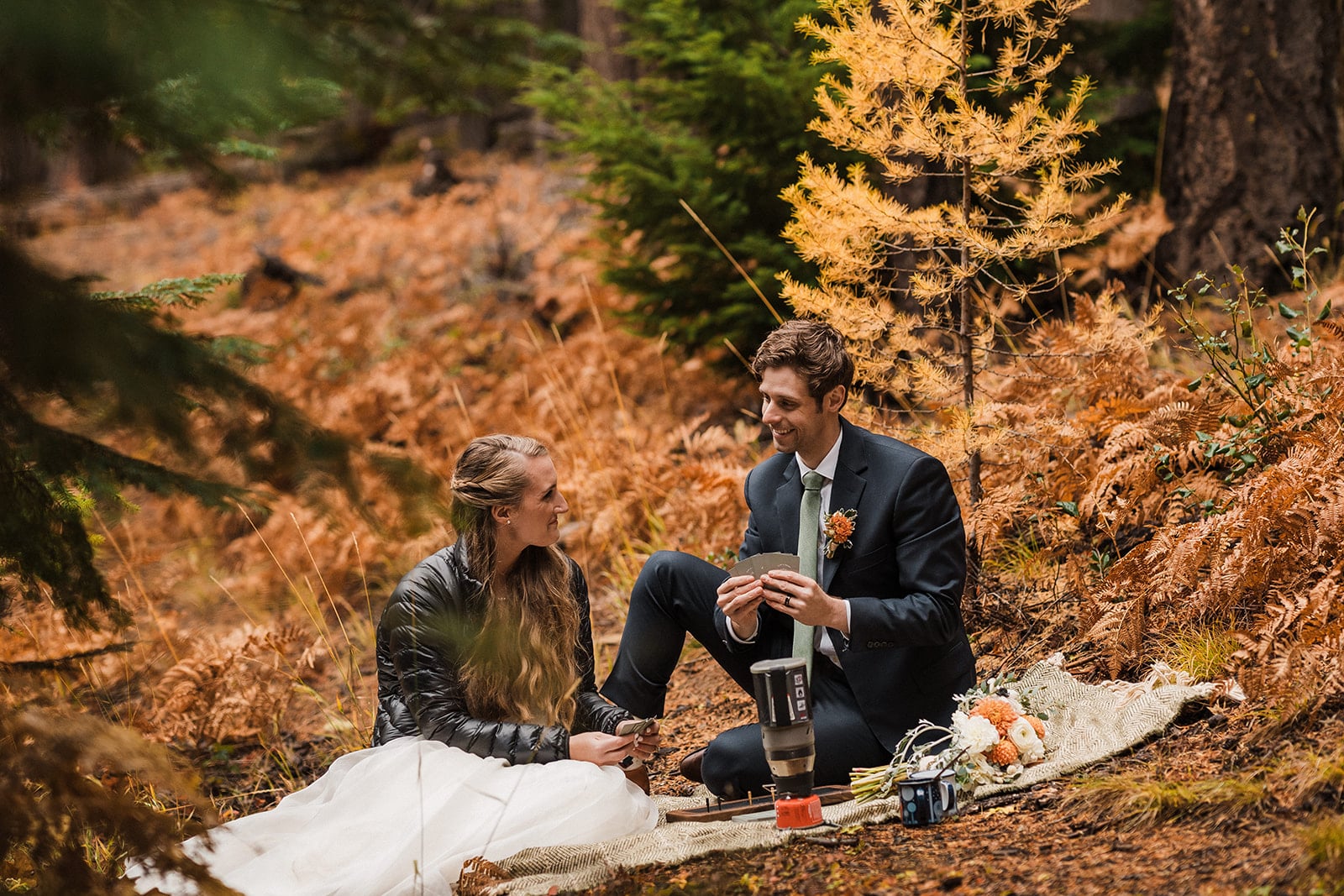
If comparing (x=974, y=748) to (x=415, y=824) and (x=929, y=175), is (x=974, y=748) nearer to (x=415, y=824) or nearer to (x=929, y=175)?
(x=415, y=824)

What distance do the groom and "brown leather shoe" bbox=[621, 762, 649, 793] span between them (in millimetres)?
194

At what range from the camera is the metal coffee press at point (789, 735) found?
2.92 metres

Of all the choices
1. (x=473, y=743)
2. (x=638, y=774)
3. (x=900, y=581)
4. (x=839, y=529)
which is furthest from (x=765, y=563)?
(x=473, y=743)

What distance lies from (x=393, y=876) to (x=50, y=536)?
1.34 meters

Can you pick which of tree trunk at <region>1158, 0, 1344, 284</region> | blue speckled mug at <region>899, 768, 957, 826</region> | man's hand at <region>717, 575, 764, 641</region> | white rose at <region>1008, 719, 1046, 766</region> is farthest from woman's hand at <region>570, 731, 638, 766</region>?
tree trunk at <region>1158, 0, 1344, 284</region>

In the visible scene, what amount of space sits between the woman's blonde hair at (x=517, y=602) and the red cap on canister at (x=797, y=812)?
91cm

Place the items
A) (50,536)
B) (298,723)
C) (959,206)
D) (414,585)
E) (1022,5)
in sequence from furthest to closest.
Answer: (298,723) < (959,206) < (1022,5) < (414,585) < (50,536)

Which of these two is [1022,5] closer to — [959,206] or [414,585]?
[959,206]

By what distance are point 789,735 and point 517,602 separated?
42.3 inches

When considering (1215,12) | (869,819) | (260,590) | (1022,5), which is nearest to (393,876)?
(869,819)

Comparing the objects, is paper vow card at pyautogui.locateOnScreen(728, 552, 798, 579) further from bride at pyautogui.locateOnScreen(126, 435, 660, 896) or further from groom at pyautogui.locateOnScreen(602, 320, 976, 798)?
bride at pyautogui.locateOnScreen(126, 435, 660, 896)

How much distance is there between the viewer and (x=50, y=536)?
2.19 m

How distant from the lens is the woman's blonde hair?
11.4 ft

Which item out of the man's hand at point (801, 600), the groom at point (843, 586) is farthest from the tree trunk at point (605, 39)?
the man's hand at point (801, 600)
